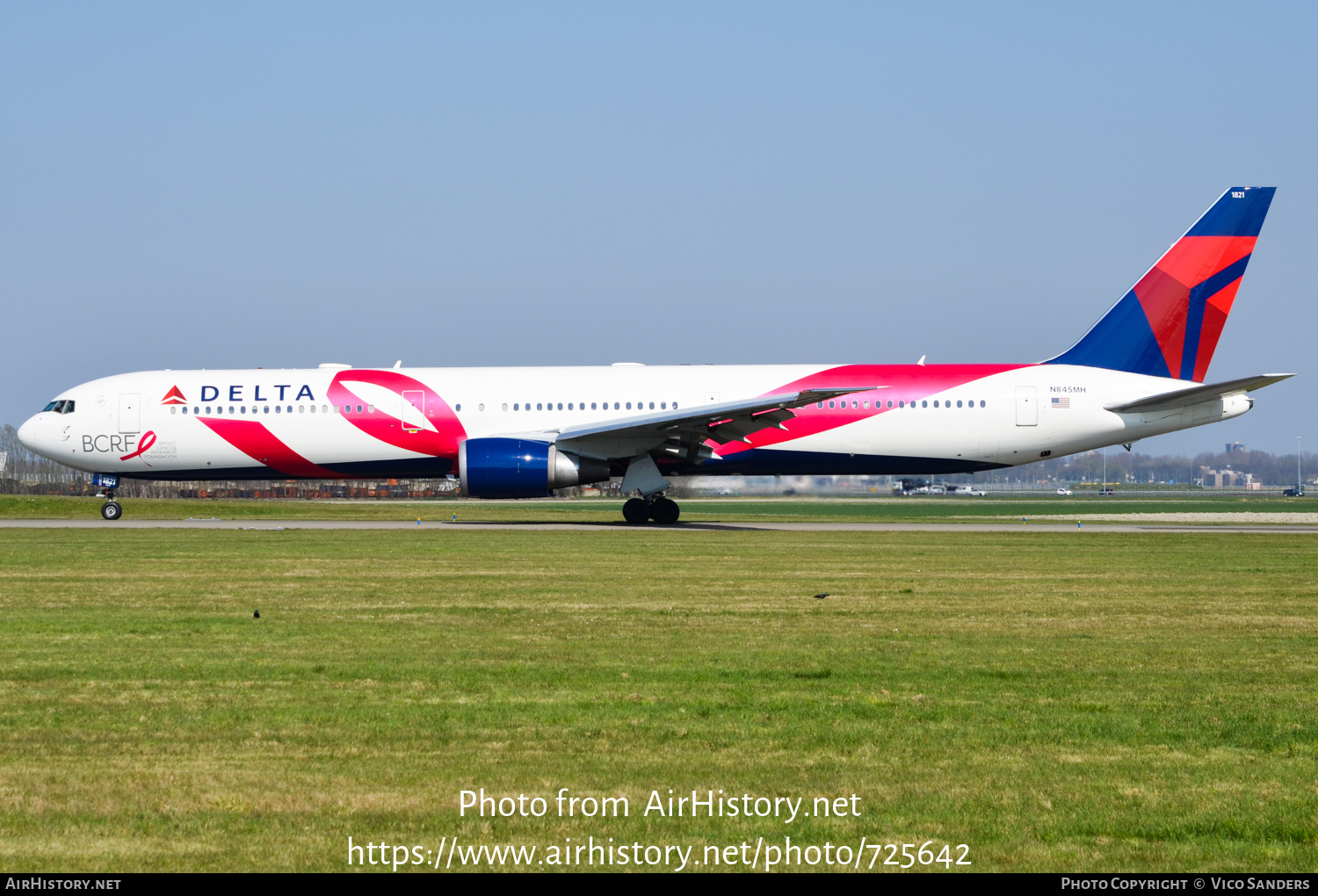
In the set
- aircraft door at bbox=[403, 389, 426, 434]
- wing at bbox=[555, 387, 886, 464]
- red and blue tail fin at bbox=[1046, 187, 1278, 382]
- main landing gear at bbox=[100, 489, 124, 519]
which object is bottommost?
main landing gear at bbox=[100, 489, 124, 519]

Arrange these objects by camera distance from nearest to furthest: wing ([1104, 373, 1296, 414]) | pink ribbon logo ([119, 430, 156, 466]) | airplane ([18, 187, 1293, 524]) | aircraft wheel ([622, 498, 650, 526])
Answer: wing ([1104, 373, 1296, 414]) → airplane ([18, 187, 1293, 524]) → aircraft wheel ([622, 498, 650, 526]) → pink ribbon logo ([119, 430, 156, 466])

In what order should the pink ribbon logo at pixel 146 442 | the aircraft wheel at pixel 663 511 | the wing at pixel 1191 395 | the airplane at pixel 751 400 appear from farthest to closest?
the pink ribbon logo at pixel 146 442 < the aircraft wheel at pixel 663 511 < the airplane at pixel 751 400 < the wing at pixel 1191 395

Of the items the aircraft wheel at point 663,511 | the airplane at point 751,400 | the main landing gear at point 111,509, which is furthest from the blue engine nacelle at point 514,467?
the main landing gear at point 111,509

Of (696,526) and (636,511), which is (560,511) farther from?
(696,526)

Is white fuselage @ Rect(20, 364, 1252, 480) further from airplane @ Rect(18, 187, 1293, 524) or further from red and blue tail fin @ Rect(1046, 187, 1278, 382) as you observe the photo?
red and blue tail fin @ Rect(1046, 187, 1278, 382)

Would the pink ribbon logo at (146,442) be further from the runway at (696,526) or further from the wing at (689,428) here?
the wing at (689,428)

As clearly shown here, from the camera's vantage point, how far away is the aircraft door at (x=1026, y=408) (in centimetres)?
2859

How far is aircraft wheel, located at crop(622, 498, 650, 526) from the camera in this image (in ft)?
94.6

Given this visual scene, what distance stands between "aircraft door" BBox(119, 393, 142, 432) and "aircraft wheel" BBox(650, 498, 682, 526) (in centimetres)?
1312

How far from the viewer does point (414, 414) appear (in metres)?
28.9

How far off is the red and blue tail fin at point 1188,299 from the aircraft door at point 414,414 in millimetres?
16679

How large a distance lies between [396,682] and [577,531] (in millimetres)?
17294

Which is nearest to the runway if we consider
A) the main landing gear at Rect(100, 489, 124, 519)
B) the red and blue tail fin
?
the main landing gear at Rect(100, 489, 124, 519)

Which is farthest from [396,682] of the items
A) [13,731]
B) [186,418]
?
[186,418]
